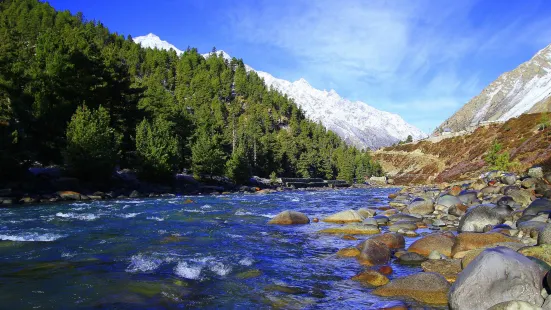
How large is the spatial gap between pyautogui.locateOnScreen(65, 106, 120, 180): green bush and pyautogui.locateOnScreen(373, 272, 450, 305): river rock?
35.0m

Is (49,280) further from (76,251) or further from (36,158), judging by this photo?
(36,158)

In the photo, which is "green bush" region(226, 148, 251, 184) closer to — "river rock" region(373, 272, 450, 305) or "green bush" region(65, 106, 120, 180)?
"green bush" region(65, 106, 120, 180)

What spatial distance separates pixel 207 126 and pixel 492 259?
7303 centimetres

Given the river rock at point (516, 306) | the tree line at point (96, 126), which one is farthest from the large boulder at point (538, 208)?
the tree line at point (96, 126)

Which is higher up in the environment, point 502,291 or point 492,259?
point 492,259

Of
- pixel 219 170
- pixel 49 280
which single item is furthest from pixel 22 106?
pixel 49 280

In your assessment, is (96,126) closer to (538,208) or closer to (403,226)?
(403,226)

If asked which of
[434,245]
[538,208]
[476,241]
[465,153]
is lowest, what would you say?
[434,245]

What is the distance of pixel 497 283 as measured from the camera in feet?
22.1

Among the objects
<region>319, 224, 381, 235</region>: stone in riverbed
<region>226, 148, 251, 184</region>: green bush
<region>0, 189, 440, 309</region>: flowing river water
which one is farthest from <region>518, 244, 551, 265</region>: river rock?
<region>226, 148, 251, 184</region>: green bush

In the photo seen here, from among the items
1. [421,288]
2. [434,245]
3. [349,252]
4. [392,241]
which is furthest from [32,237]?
[434,245]

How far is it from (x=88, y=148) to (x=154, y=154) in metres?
9.93

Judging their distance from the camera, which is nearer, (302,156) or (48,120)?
(48,120)

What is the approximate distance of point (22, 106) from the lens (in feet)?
120
